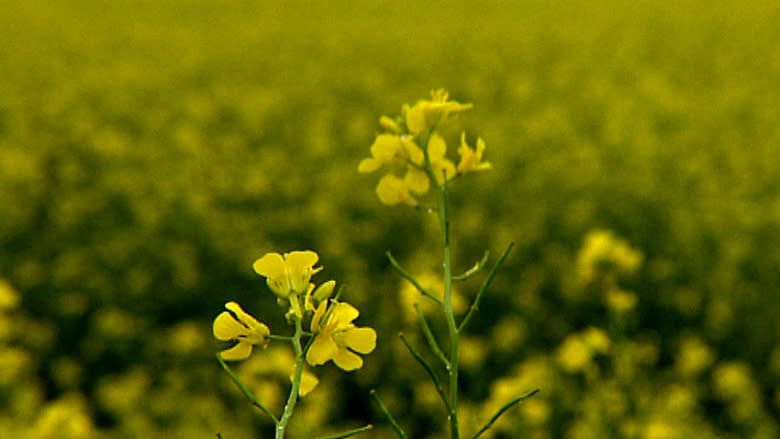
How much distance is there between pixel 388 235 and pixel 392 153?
2980 mm

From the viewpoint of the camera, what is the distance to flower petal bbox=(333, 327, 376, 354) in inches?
20.8

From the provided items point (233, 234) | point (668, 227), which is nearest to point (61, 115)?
point (233, 234)

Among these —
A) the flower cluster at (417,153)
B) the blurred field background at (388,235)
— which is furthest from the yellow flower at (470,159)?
the blurred field background at (388,235)

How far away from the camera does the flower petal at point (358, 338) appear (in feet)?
1.73

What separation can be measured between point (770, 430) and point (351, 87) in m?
4.35

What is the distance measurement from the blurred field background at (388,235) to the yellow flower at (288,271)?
2.80 feet

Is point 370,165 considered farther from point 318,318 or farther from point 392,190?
point 318,318

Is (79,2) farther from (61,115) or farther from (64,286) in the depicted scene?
(64,286)

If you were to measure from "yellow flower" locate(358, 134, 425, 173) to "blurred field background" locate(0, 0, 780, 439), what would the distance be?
70cm

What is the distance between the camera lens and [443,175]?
2.34 feet

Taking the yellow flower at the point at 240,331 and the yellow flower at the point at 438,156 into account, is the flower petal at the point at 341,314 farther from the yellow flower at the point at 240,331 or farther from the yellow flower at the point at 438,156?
the yellow flower at the point at 438,156

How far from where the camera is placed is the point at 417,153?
705mm

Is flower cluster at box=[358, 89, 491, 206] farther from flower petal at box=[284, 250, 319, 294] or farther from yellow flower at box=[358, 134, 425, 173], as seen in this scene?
flower petal at box=[284, 250, 319, 294]

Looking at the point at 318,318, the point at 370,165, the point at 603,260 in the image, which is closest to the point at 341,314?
the point at 318,318
